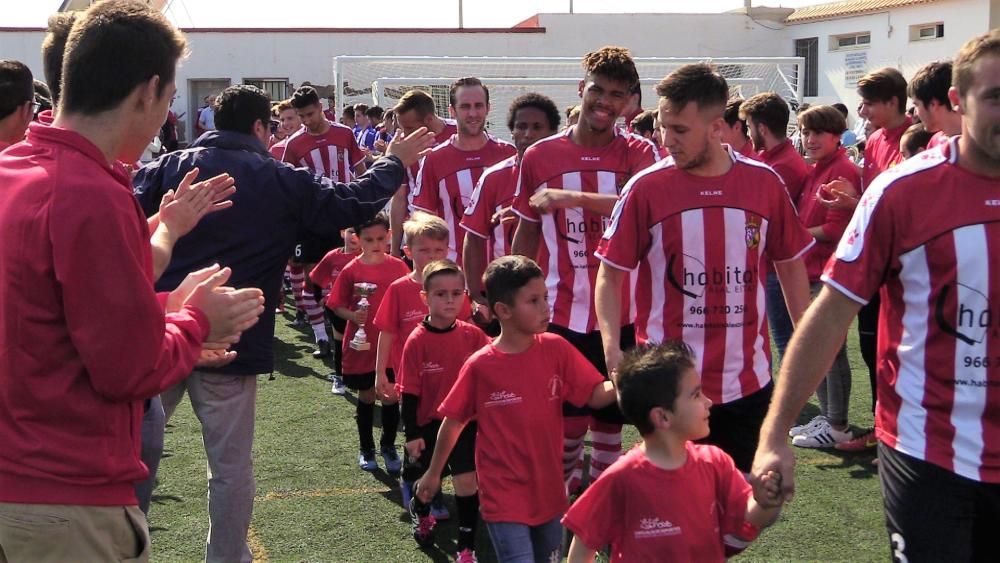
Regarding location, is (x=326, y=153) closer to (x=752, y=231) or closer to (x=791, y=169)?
(x=791, y=169)

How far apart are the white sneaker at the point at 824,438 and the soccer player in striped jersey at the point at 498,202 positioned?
2.40 metres

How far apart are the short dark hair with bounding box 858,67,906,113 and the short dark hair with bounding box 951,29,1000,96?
435 cm

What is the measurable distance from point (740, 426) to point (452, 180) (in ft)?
11.5

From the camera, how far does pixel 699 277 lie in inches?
167

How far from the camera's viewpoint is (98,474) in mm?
2602

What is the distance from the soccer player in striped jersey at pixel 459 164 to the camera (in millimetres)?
7340

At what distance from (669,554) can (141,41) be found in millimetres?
2131

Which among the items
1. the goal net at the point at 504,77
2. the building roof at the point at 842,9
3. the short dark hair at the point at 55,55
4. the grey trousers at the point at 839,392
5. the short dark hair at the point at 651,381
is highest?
the building roof at the point at 842,9

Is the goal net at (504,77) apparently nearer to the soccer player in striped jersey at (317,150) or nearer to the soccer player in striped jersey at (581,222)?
the soccer player in striped jersey at (317,150)

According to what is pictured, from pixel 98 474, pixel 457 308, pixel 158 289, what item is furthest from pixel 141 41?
pixel 457 308

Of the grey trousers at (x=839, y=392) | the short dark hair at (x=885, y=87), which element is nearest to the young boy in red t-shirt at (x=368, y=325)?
the grey trousers at (x=839, y=392)

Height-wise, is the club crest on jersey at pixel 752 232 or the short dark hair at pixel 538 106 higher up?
the short dark hair at pixel 538 106

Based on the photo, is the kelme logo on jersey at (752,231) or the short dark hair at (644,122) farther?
the short dark hair at (644,122)

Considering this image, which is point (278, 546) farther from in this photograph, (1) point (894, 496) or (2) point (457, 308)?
(1) point (894, 496)
